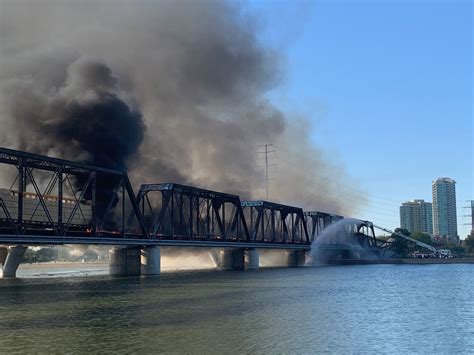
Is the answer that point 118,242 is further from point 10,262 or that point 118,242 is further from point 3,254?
point 3,254

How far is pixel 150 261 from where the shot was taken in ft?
415

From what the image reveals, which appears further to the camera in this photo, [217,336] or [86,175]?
[86,175]

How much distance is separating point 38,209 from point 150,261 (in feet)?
107

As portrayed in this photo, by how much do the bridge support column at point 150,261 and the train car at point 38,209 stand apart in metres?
17.9

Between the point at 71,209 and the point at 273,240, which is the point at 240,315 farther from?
the point at 273,240

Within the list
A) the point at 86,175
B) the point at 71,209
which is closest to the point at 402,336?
the point at 71,209

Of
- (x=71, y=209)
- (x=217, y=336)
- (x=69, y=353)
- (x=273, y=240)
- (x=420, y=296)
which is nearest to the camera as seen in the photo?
(x=69, y=353)

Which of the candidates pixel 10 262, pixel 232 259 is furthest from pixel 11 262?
pixel 232 259

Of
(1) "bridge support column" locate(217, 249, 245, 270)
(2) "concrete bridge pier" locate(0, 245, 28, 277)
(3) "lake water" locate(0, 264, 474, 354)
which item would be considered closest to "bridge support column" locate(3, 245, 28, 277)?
(2) "concrete bridge pier" locate(0, 245, 28, 277)

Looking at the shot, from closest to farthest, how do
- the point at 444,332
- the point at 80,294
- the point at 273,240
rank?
the point at 444,332 < the point at 80,294 < the point at 273,240

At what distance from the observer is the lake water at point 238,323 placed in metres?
36.5

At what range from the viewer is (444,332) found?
42281 mm

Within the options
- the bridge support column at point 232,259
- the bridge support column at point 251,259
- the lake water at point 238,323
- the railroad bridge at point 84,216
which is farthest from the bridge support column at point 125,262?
the bridge support column at point 251,259

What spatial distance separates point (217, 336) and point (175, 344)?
3780 mm
